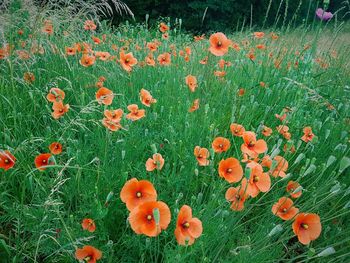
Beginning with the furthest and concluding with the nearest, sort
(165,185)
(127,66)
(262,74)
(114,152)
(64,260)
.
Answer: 1. (262,74)
2. (127,66)
3. (114,152)
4. (165,185)
5. (64,260)

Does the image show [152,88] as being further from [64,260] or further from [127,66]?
[64,260]

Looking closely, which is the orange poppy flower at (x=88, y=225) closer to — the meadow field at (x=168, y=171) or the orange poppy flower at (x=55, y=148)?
the meadow field at (x=168, y=171)

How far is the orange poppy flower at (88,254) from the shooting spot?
3.92 ft

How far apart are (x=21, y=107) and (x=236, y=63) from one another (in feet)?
6.33

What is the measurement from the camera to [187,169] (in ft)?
5.71

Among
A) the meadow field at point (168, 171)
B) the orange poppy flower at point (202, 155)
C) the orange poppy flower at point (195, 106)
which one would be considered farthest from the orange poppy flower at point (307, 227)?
the orange poppy flower at point (195, 106)

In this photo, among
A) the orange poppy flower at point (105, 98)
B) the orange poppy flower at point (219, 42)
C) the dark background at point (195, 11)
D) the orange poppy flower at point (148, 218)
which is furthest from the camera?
the dark background at point (195, 11)

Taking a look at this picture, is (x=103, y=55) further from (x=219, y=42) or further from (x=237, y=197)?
(x=237, y=197)

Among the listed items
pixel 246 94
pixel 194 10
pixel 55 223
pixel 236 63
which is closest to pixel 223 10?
pixel 194 10

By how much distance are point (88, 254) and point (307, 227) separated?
0.83 metres

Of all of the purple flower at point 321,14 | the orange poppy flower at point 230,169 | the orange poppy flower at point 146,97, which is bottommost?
the orange poppy flower at point 146,97

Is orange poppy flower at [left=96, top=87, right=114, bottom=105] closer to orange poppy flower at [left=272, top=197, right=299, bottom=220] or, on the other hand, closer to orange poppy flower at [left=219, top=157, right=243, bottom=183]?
orange poppy flower at [left=219, top=157, right=243, bottom=183]

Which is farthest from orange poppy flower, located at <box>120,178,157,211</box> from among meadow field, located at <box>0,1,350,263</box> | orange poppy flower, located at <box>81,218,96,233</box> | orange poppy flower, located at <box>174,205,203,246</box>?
orange poppy flower, located at <box>81,218,96,233</box>

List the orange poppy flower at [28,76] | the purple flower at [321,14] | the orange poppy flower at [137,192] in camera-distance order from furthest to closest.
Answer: the purple flower at [321,14]
the orange poppy flower at [28,76]
the orange poppy flower at [137,192]
